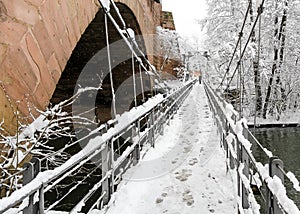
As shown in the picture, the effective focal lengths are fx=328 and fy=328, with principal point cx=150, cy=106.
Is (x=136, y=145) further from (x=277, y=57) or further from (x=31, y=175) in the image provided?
(x=277, y=57)

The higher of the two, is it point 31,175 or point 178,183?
point 31,175

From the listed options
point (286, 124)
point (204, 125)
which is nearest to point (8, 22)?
point (204, 125)

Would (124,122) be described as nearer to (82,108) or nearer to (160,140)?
(160,140)

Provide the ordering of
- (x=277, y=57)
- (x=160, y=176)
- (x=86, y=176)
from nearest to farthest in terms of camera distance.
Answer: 1. (x=86, y=176)
2. (x=160, y=176)
3. (x=277, y=57)

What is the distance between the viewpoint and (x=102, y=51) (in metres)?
6.33

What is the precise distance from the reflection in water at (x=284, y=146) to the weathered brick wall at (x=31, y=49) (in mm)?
4711

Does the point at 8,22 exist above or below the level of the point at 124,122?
above

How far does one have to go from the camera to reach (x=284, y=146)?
991 cm

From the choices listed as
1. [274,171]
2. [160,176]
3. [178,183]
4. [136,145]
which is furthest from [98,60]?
[274,171]

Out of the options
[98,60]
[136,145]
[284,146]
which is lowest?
[284,146]

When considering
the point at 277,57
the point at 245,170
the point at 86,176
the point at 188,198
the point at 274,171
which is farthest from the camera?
the point at 277,57

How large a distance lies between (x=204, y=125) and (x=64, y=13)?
4523 mm

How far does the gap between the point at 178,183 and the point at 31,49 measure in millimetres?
1857

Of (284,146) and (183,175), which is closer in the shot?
(183,175)
